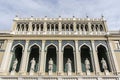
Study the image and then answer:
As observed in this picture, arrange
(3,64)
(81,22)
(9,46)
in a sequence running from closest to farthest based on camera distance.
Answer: (3,64) < (9,46) < (81,22)

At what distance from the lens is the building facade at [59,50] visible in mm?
20989

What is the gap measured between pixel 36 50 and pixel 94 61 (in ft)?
25.3

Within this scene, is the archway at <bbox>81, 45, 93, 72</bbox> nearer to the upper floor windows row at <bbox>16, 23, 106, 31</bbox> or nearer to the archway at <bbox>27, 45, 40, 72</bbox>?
the upper floor windows row at <bbox>16, 23, 106, 31</bbox>

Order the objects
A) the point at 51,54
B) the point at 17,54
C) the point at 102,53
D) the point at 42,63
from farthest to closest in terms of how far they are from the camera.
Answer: the point at 102,53 < the point at 17,54 < the point at 51,54 < the point at 42,63

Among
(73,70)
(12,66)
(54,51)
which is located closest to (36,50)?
(54,51)

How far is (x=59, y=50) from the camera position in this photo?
23.0 metres

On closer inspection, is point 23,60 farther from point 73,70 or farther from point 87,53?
point 87,53

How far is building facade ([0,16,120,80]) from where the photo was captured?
21.0 metres

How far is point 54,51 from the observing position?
2439 centimetres

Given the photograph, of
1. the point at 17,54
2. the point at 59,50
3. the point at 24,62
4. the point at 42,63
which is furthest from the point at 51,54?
the point at 17,54

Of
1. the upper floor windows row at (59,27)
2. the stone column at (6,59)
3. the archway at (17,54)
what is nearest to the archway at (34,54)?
the archway at (17,54)

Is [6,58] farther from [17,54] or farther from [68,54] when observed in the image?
[68,54]

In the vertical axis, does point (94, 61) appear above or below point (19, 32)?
below

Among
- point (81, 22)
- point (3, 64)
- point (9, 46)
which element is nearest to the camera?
point (3, 64)
